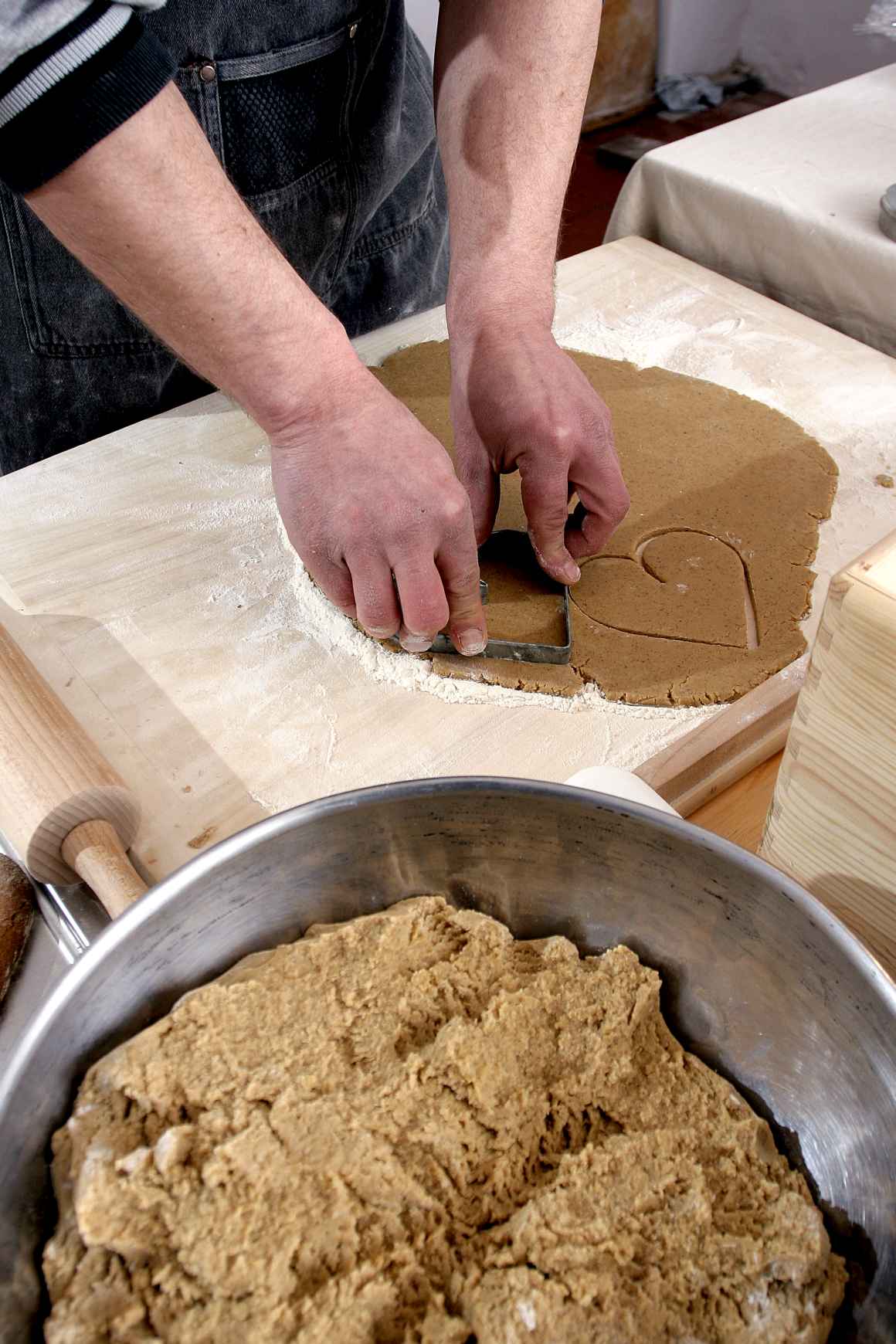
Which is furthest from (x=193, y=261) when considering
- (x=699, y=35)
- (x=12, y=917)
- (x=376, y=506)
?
(x=699, y=35)

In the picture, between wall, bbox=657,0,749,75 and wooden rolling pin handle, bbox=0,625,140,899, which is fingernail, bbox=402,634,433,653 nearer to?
wooden rolling pin handle, bbox=0,625,140,899

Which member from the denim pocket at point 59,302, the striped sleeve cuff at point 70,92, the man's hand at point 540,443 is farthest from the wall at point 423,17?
the striped sleeve cuff at point 70,92

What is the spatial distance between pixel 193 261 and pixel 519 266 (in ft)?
1.81

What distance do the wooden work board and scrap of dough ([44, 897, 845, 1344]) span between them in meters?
0.47

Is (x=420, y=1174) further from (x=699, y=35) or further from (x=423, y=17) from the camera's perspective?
(x=699, y=35)

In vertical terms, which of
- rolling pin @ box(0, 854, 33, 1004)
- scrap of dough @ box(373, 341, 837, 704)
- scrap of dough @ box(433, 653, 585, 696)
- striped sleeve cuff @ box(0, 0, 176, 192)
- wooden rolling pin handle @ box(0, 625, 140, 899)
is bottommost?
scrap of dough @ box(373, 341, 837, 704)

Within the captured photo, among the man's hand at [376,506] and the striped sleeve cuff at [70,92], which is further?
the man's hand at [376,506]

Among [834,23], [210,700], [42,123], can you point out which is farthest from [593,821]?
[834,23]

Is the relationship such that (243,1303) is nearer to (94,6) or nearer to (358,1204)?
(358,1204)

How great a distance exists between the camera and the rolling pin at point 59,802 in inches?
34.0

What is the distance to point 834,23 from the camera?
4.33 metres

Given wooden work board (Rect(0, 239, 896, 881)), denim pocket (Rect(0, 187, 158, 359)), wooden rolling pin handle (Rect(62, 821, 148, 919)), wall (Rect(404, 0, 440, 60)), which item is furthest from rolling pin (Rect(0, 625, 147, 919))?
wall (Rect(404, 0, 440, 60))

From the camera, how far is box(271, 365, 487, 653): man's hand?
1.04 meters

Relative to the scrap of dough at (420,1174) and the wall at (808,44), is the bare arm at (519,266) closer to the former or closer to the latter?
the scrap of dough at (420,1174)
